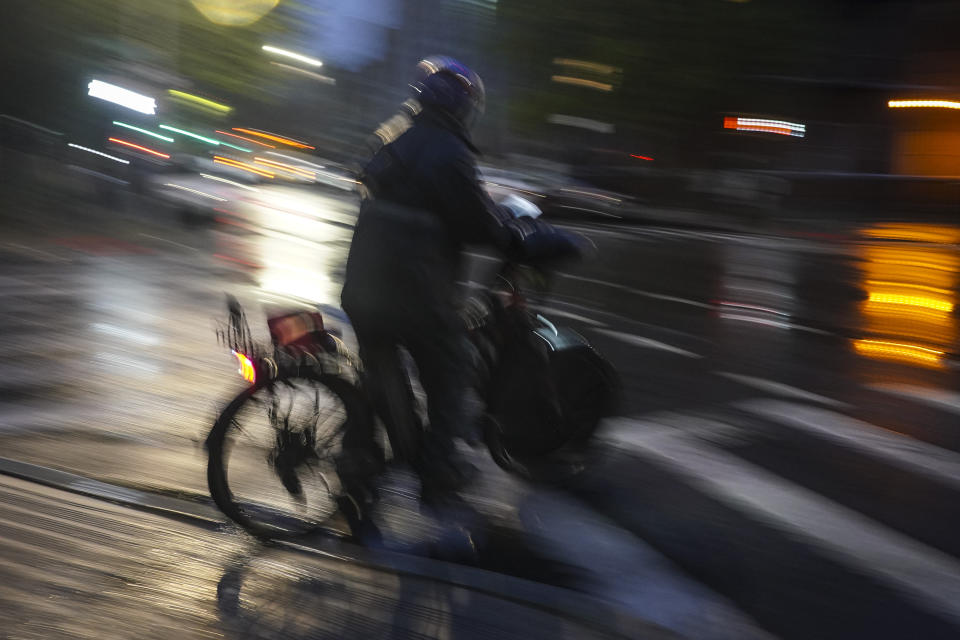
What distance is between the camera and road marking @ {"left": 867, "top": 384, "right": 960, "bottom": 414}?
719cm

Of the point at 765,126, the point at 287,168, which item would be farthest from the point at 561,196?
the point at 765,126

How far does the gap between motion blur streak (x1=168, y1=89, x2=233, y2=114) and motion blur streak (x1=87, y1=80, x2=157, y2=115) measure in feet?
7.30

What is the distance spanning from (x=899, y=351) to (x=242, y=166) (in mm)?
27449

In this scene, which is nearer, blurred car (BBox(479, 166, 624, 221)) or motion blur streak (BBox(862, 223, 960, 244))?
motion blur streak (BBox(862, 223, 960, 244))

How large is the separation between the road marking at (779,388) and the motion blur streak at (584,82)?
26.7 meters

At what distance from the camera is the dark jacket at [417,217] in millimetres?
4129

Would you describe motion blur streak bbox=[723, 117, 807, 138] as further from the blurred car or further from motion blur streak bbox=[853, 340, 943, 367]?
motion blur streak bbox=[853, 340, 943, 367]

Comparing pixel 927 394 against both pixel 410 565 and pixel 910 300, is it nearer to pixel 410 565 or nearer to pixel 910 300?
pixel 410 565

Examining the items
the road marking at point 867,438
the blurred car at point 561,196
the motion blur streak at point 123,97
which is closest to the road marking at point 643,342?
the road marking at point 867,438

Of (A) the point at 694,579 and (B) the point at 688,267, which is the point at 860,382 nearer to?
(A) the point at 694,579

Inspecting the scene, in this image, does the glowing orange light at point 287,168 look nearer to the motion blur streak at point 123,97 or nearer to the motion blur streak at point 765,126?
the motion blur streak at point 765,126

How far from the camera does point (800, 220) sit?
29.9 meters

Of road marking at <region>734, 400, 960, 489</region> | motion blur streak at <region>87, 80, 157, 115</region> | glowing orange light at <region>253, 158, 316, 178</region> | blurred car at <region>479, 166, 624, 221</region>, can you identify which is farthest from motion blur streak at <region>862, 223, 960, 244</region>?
glowing orange light at <region>253, 158, 316, 178</region>

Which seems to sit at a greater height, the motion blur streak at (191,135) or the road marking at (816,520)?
the motion blur streak at (191,135)
